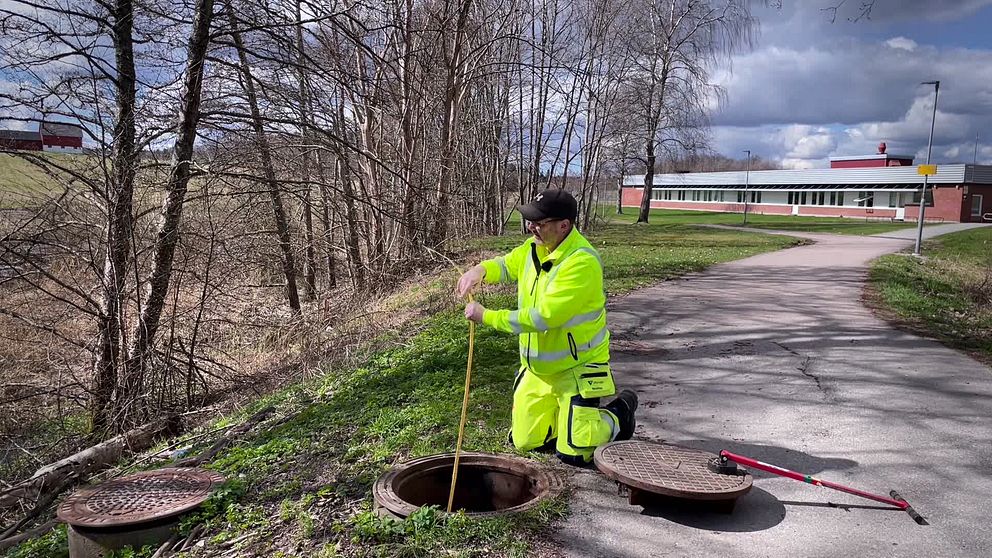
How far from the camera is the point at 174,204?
7805mm

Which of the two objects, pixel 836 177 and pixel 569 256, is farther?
pixel 836 177

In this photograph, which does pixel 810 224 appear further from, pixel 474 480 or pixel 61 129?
pixel 474 480

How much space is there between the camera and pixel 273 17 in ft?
28.4

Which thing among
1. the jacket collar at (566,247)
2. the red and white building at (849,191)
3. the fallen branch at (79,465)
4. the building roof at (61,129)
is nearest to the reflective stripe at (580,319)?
the jacket collar at (566,247)

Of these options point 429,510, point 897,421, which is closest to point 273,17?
point 429,510

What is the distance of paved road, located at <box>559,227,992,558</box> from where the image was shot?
373 cm

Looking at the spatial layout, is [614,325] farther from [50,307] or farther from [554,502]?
[50,307]

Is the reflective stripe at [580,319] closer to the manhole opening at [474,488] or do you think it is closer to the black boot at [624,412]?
the black boot at [624,412]

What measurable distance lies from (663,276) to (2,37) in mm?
11696

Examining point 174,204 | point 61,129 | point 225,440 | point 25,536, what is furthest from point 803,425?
point 61,129

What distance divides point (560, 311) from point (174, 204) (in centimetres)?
551

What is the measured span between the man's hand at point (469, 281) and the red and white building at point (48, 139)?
5.34m

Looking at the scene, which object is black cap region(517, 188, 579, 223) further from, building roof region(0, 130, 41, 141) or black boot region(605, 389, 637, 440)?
building roof region(0, 130, 41, 141)

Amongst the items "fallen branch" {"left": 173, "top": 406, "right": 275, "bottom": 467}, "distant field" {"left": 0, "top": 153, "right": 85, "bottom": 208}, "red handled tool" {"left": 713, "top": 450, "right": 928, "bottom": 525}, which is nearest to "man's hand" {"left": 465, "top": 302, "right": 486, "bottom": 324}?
"red handled tool" {"left": 713, "top": 450, "right": 928, "bottom": 525}
